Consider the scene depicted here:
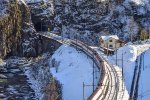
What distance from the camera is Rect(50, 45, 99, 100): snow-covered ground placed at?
74.1 metres

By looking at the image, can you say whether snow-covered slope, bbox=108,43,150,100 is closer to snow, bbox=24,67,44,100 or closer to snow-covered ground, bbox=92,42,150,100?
snow-covered ground, bbox=92,42,150,100

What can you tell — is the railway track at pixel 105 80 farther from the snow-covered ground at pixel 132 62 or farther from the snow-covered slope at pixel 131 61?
the snow-covered slope at pixel 131 61

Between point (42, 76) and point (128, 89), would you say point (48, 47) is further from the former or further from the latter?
point (128, 89)

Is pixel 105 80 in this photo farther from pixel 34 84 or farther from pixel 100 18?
pixel 100 18

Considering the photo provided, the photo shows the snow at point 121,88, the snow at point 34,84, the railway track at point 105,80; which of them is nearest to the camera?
the railway track at point 105,80

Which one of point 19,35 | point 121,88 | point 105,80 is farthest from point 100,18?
point 121,88

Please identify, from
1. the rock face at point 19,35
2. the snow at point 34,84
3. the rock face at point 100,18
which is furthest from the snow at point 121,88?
the rock face at point 100,18

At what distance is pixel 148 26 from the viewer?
138125 mm

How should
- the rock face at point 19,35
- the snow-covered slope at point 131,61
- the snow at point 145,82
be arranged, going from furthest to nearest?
the rock face at point 19,35 < the snow-covered slope at point 131,61 < the snow at point 145,82

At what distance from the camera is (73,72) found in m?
84.7

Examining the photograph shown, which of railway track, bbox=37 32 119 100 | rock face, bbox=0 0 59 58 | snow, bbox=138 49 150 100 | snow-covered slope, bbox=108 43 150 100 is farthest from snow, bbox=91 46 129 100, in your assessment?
rock face, bbox=0 0 59 58

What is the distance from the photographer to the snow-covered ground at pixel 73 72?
7406cm

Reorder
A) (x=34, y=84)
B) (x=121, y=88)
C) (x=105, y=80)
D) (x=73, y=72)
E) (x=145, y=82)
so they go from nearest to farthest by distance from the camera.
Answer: (x=121, y=88)
(x=105, y=80)
(x=145, y=82)
(x=73, y=72)
(x=34, y=84)

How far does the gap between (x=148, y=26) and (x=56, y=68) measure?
5552 centimetres
